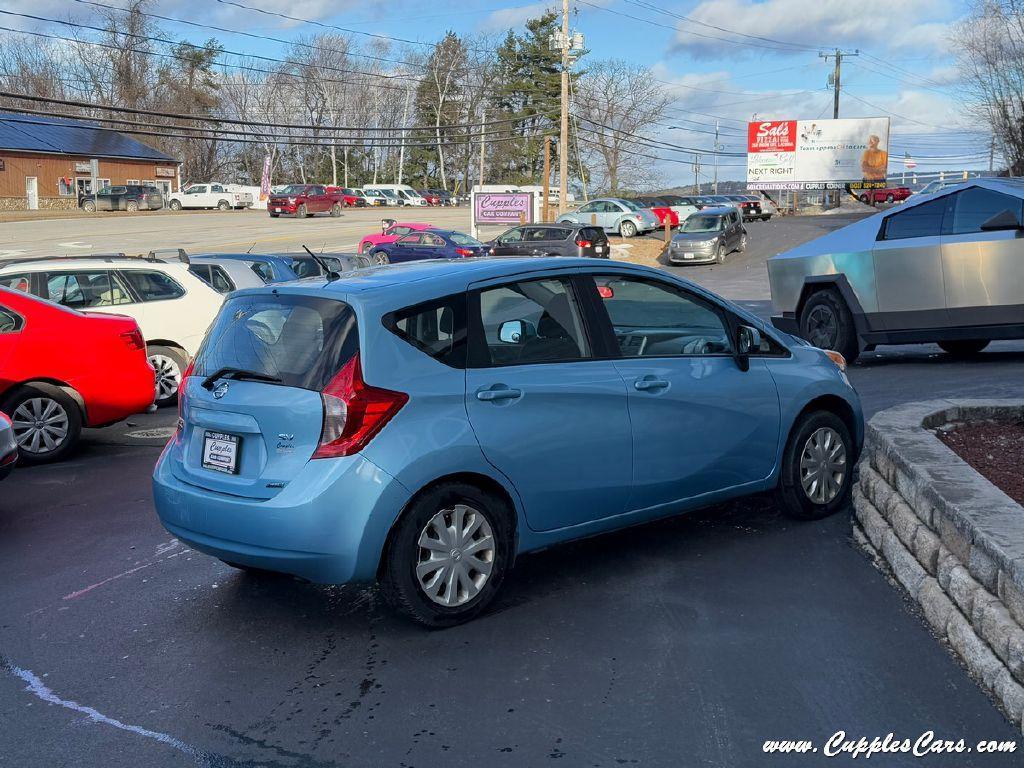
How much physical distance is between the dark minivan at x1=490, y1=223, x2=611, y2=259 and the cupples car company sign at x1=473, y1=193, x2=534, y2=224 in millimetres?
7540

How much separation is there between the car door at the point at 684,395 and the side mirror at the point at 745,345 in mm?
38

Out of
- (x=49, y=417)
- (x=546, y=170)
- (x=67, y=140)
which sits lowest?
(x=49, y=417)

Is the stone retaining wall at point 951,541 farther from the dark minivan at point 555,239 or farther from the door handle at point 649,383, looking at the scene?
the dark minivan at point 555,239

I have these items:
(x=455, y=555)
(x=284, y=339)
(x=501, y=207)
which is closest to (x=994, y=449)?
(x=455, y=555)

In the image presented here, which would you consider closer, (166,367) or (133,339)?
(133,339)

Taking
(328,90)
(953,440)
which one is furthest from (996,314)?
(328,90)

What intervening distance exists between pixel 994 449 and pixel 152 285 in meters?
9.03

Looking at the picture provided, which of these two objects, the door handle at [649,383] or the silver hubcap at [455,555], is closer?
the silver hubcap at [455,555]

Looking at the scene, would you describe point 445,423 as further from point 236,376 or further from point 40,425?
point 40,425

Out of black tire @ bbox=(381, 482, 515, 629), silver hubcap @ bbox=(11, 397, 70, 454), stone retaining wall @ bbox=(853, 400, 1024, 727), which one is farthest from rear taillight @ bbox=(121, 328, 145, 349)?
stone retaining wall @ bbox=(853, 400, 1024, 727)

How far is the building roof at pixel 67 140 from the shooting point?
66.9 meters

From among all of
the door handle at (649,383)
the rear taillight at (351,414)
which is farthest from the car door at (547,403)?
the rear taillight at (351,414)

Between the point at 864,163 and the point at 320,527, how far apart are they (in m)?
70.1

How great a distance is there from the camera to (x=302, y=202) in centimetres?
6212
